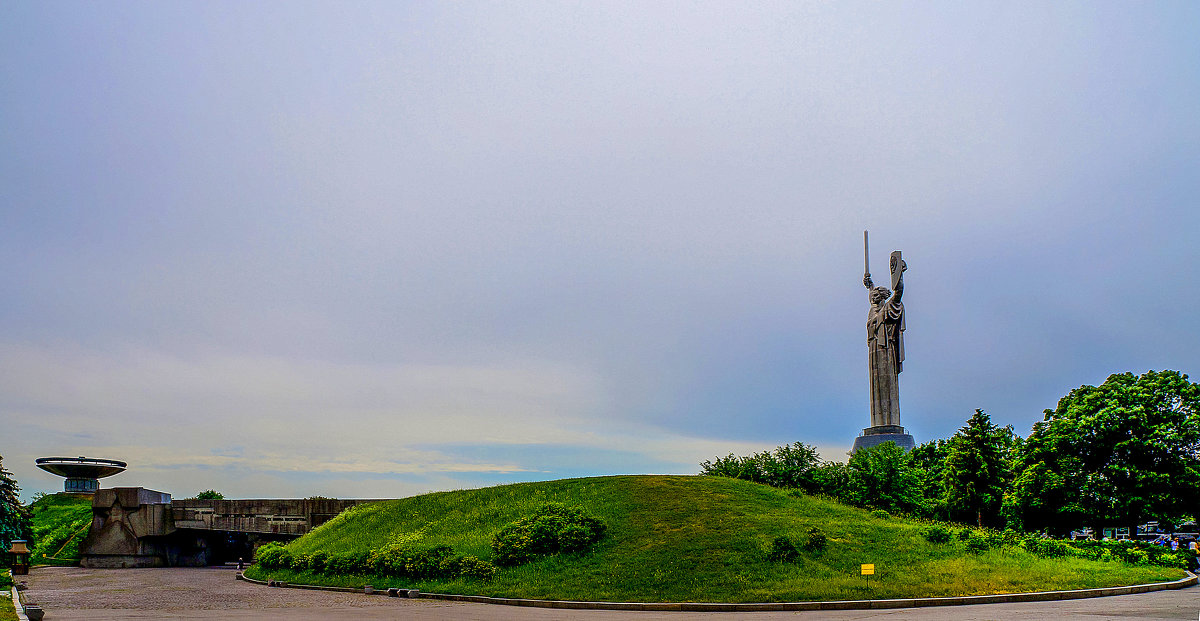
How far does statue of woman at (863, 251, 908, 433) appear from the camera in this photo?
5169 cm

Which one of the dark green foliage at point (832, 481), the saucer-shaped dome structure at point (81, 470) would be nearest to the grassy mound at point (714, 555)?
the dark green foliage at point (832, 481)

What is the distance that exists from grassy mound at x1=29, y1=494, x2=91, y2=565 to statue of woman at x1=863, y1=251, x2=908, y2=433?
50.9m

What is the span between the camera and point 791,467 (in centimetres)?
4478

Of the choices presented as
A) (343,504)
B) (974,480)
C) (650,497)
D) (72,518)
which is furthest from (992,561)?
(72,518)

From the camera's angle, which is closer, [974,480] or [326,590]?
[326,590]

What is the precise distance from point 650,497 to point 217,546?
36.9 metres

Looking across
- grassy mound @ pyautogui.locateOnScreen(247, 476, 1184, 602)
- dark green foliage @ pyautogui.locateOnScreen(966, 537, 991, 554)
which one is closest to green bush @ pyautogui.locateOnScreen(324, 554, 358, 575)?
grassy mound @ pyautogui.locateOnScreen(247, 476, 1184, 602)

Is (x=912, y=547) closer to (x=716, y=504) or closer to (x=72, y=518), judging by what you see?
(x=716, y=504)

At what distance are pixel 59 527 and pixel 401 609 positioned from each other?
48.3 metres

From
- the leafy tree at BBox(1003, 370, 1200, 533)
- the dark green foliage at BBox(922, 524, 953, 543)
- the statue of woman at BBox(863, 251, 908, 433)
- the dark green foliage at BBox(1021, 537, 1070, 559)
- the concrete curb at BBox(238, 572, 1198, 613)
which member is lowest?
the concrete curb at BBox(238, 572, 1198, 613)

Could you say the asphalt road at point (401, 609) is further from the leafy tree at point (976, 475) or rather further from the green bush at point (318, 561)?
the leafy tree at point (976, 475)

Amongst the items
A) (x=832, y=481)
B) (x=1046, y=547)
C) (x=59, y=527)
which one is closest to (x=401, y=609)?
(x=1046, y=547)

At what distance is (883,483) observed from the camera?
43.6m

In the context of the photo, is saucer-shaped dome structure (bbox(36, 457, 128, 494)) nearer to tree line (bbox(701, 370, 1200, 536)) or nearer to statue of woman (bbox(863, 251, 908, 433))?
tree line (bbox(701, 370, 1200, 536))
